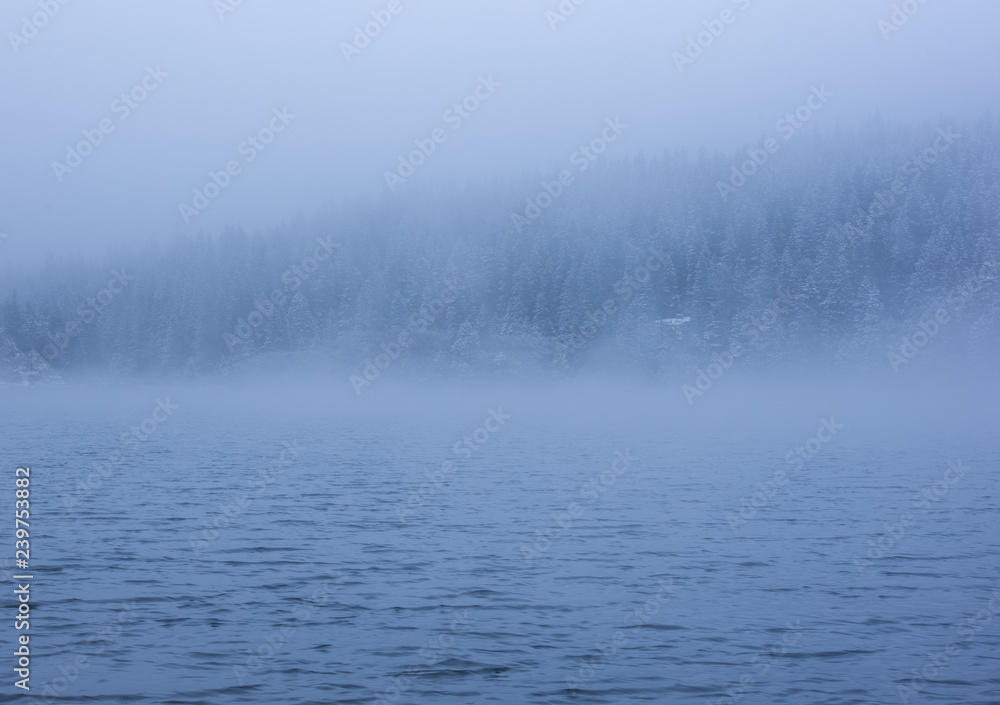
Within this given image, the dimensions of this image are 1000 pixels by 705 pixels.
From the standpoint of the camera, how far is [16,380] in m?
191

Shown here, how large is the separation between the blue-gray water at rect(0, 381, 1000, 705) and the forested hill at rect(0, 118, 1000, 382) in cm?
10655

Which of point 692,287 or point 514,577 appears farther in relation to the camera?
point 692,287

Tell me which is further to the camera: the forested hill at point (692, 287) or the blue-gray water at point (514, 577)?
the forested hill at point (692, 287)

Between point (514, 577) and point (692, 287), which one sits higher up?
point (692, 287)

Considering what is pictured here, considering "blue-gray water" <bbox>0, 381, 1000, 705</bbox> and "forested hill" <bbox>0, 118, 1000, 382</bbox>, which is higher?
"forested hill" <bbox>0, 118, 1000, 382</bbox>

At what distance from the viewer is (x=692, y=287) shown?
16988 cm

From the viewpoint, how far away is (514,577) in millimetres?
24078

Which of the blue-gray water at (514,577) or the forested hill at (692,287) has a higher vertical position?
the forested hill at (692,287)

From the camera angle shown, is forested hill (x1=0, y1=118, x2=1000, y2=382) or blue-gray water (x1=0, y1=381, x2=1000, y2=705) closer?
blue-gray water (x1=0, y1=381, x2=1000, y2=705)

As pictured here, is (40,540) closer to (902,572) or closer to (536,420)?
(902,572)

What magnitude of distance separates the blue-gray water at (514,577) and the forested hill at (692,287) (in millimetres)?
106547

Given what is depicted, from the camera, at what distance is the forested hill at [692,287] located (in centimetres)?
15525

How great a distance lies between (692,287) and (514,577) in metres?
151

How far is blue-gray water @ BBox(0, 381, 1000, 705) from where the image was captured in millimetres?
17031
